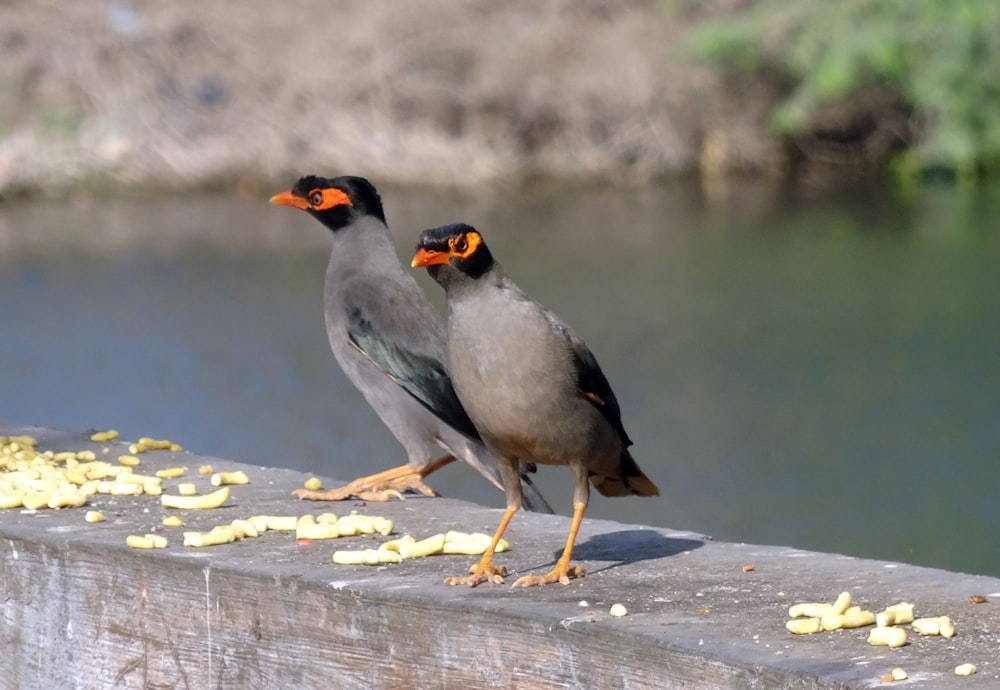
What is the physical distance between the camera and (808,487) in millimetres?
10977

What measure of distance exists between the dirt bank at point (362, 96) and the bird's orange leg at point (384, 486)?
14.1 metres

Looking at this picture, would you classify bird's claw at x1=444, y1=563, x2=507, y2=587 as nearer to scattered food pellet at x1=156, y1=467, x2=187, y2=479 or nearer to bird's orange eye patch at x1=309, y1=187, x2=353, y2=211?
scattered food pellet at x1=156, y1=467, x2=187, y2=479

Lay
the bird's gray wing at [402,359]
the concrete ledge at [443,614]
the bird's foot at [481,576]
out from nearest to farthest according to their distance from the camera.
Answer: the concrete ledge at [443,614] < the bird's foot at [481,576] < the bird's gray wing at [402,359]

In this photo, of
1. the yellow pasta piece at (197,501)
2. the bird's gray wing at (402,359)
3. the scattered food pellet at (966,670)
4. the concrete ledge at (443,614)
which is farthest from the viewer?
the bird's gray wing at (402,359)

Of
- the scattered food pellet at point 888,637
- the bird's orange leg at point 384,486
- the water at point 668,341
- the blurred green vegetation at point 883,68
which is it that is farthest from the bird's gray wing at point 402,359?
the blurred green vegetation at point 883,68

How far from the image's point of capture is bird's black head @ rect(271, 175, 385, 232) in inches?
263

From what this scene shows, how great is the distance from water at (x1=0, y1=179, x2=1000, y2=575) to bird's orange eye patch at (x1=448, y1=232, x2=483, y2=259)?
6054mm

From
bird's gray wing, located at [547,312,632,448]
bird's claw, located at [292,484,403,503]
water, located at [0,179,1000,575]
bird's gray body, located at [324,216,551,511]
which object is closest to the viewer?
bird's gray wing, located at [547,312,632,448]

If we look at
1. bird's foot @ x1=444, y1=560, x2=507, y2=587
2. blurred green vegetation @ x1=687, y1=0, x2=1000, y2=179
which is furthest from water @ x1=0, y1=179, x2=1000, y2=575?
bird's foot @ x1=444, y1=560, x2=507, y2=587

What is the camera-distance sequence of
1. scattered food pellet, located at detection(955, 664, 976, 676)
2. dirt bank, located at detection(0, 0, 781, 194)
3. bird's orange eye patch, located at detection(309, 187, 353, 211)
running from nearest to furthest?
scattered food pellet, located at detection(955, 664, 976, 676) → bird's orange eye patch, located at detection(309, 187, 353, 211) → dirt bank, located at detection(0, 0, 781, 194)

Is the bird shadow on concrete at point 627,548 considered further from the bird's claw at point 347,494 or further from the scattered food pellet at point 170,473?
the scattered food pellet at point 170,473

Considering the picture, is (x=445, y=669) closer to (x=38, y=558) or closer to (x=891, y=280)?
(x=38, y=558)

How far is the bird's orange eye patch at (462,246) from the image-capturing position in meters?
4.10

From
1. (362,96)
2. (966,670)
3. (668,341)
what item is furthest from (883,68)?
(966,670)
